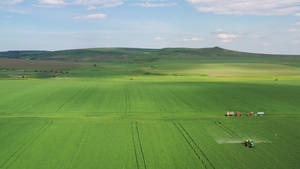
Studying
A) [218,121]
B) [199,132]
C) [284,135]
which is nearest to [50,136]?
[199,132]

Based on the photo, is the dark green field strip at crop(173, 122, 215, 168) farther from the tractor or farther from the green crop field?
the tractor

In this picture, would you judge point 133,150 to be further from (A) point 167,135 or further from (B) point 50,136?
(B) point 50,136

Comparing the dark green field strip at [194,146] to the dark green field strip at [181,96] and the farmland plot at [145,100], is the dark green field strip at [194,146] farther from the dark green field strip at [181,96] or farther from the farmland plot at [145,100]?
the dark green field strip at [181,96]

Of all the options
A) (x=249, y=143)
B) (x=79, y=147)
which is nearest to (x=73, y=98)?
(x=79, y=147)

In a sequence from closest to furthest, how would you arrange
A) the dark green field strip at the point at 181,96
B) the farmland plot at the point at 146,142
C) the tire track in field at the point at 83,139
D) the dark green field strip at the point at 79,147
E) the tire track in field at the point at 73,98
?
the dark green field strip at the point at 79,147 → the farmland plot at the point at 146,142 → the tire track in field at the point at 83,139 → the tire track in field at the point at 73,98 → the dark green field strip at the point at 181,96

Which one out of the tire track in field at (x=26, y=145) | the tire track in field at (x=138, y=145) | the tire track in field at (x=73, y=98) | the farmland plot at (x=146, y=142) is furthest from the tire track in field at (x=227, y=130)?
the tire track in field at (x=73, y=98)

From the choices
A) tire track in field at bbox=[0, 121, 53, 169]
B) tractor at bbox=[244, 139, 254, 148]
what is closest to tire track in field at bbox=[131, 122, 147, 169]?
tire track in field at bbox=[0, 121, 53, 169]

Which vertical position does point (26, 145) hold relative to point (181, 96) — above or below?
below

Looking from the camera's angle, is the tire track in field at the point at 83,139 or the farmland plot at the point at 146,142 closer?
the farmland plot at the point at 146,142

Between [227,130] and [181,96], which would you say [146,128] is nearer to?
[227,130]

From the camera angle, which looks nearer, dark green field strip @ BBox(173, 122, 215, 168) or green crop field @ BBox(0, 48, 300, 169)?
dark green field strip @ BBox(173, 122, 215, 168)

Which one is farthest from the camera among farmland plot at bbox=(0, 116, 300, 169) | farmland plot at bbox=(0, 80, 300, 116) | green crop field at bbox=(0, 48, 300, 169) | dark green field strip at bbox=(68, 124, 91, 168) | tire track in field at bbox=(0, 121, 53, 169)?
farmland plot at bbox=(0, 80, 300, 116)

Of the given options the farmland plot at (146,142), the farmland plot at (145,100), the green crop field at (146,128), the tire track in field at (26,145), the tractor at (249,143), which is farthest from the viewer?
the farmland plot at (145,100)
